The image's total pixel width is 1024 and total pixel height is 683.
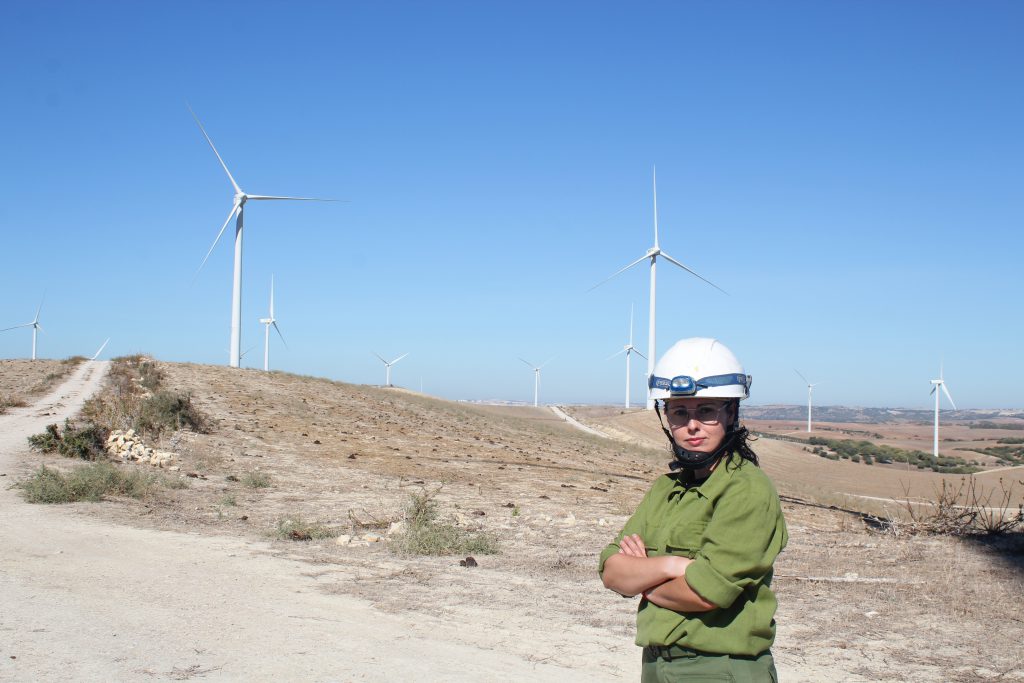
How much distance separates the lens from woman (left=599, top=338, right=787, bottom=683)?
294cm

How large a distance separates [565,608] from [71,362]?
47890 millimetres

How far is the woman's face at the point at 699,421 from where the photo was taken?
3295 millimetres

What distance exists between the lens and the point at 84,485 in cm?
1345

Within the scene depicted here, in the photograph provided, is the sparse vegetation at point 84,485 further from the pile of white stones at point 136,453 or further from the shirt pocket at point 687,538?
the shirt pocket at point 687,538

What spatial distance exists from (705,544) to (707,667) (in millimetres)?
415

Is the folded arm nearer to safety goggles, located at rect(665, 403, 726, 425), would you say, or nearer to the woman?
the woman

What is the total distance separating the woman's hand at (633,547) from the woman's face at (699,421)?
0.40 m

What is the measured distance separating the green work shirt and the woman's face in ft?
0.37

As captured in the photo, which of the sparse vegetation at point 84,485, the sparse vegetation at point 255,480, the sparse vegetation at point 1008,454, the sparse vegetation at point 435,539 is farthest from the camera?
the sparse vegetation at point 1008,454

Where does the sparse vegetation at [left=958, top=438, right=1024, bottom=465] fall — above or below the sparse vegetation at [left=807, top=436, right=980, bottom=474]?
below

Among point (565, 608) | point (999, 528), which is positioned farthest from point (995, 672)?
point (999, 528)

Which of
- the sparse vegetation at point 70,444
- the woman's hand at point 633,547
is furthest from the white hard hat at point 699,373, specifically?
the sparse vegetation at point 70,444

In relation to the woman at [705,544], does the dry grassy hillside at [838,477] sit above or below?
below

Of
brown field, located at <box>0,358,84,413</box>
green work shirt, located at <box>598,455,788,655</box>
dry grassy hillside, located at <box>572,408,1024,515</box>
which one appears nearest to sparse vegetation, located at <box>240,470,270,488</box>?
brown field, located at <box>0,358,84,413</box>
